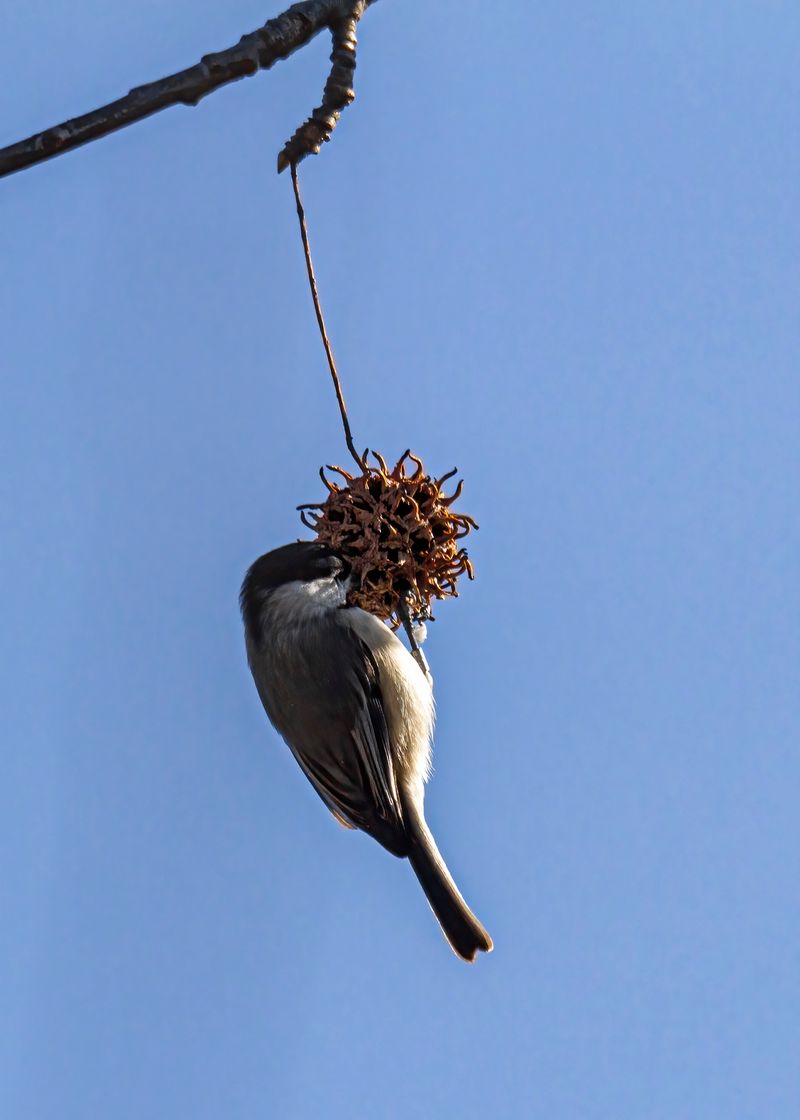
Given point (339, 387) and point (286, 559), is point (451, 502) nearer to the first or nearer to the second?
point (339, 387)

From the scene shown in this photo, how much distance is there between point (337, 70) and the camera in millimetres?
1920

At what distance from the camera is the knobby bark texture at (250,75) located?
1.41m

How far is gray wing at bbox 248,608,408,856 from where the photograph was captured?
9.62 feet

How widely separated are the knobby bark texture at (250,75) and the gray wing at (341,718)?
127cm

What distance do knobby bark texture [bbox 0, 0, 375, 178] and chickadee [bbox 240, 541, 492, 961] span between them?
1.12 metres

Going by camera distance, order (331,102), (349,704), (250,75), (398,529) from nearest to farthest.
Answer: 1. (250,75)
2. (331,102)
3. (398,529)
4. (349,704)

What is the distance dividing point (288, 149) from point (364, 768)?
149 centimetres

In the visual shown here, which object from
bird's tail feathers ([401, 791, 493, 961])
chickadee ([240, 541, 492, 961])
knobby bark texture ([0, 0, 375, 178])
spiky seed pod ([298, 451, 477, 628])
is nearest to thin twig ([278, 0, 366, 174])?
knobby bark texture ([0, 0, 375, 178])

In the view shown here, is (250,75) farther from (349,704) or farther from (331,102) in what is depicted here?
(349,704)

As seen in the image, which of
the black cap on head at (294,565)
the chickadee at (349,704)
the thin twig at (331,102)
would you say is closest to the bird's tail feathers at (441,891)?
the chickadee at (349,704)

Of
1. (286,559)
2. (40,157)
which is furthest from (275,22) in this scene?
(286,559)

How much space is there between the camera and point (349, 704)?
2979 millimetres

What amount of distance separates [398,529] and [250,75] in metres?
0.98

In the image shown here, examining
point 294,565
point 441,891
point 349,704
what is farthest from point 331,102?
point 441,891
